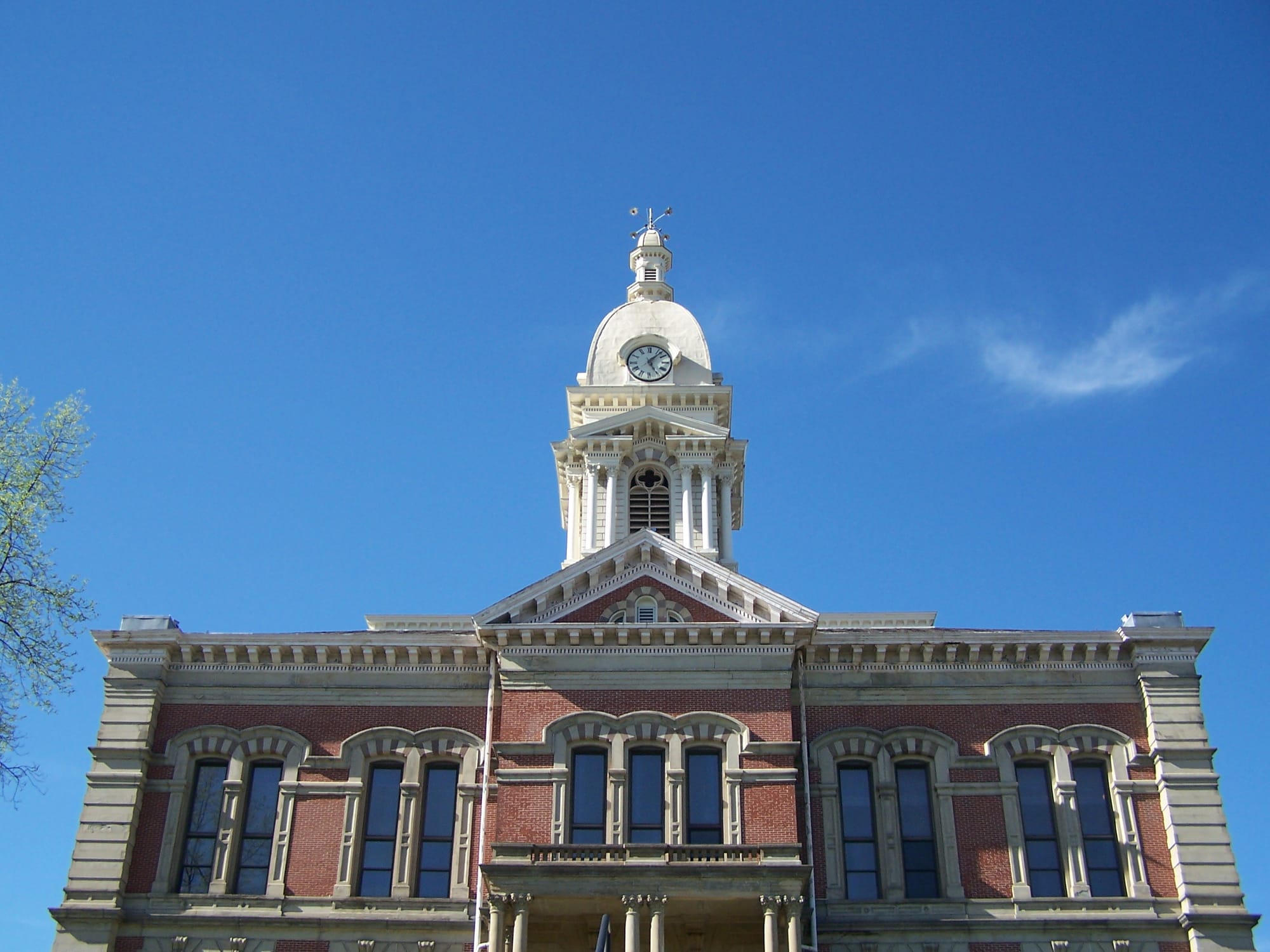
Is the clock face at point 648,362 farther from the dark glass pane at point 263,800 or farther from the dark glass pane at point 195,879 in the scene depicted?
the dark glass pane at point 195,879

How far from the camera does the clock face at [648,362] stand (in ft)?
147

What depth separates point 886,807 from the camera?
29.2 metres

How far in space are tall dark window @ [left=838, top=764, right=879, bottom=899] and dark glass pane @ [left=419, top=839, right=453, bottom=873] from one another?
27.2 feet

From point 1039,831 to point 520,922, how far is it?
11129 millimetres

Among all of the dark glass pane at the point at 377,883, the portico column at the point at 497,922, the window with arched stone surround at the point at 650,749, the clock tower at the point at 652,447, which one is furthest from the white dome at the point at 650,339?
the portico column at the point at 497,922

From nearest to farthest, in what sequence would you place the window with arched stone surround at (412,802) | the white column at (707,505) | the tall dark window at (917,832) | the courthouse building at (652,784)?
the courthouse building at (652,784) → the tall dark window at (917,832) → the window with arched stone surround at (412,802) → the white column at (707,505)

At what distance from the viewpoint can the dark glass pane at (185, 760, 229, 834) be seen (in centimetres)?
2962

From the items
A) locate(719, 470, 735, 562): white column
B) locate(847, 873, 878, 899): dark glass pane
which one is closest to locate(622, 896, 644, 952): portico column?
locate(847, 873, 878, 899): dark glass pane

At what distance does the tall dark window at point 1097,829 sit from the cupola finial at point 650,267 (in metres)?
23.8

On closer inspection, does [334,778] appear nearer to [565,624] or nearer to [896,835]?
[565,624]

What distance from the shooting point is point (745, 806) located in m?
28.2

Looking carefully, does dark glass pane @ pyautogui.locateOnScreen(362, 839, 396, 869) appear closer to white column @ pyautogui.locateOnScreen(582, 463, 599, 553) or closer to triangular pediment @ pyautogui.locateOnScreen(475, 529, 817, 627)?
triangular pediment @ pyautogui.locateOnScreen(475, 529, 817, 627)

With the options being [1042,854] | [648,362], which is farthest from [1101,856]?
[648,362]

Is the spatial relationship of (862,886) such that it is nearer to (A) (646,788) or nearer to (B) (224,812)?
(A) (646,788)
